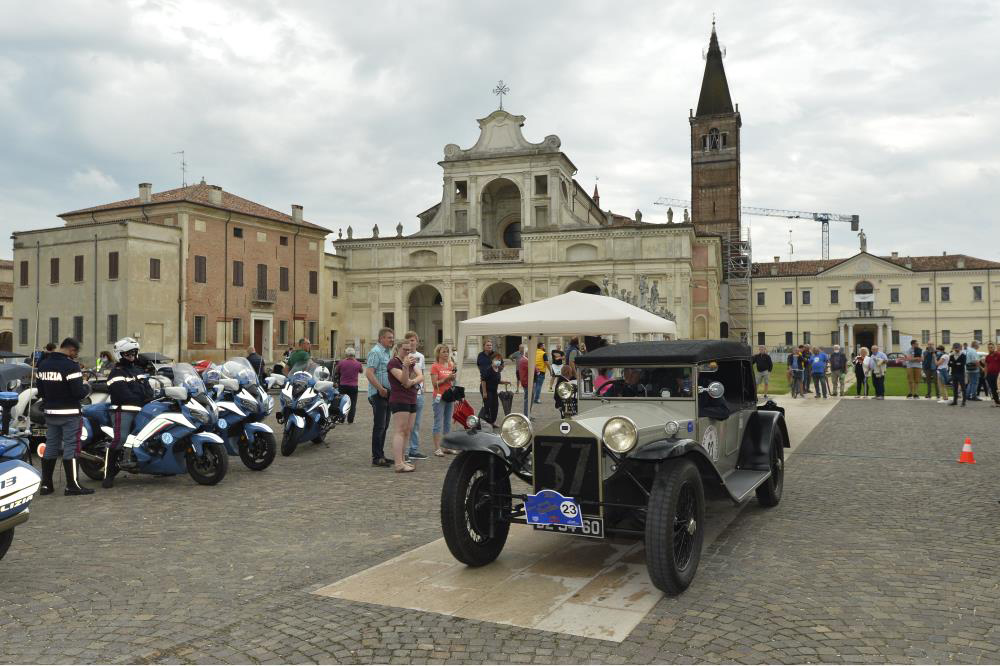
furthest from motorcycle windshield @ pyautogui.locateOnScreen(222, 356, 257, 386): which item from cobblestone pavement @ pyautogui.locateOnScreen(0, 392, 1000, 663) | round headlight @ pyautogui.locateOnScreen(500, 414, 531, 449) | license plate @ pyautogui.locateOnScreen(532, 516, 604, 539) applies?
license plate @ pyautogui.locateOnScreen(532, 516, 604, 539)

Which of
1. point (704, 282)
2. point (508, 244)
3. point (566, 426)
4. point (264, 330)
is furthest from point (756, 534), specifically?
point (508, 244)

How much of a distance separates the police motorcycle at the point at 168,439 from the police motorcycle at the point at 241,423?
66 cm

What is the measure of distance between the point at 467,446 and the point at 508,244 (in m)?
54.1

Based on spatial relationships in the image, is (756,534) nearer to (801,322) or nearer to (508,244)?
(508,244)

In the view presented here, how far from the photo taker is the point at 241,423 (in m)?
9.52

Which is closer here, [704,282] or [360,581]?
[360,581]

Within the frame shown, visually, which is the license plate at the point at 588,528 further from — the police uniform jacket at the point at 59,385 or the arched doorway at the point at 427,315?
the arched doorway at the point at 427,315

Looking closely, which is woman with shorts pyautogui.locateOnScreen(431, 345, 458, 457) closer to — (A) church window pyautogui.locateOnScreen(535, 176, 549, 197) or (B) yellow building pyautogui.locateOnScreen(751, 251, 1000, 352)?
(A) church window pyautogui.locateOnScreen(535, 176, 549, 197)

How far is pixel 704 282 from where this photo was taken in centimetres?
5247

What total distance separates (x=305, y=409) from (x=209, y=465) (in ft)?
8.63

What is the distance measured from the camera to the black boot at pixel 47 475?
7.74 m

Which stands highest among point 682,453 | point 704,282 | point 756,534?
point 704,282

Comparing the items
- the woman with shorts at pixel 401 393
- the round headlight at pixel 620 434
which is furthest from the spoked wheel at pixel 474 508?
the woman with shorts at pixel 401 393

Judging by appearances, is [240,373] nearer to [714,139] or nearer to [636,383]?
[636,383]
